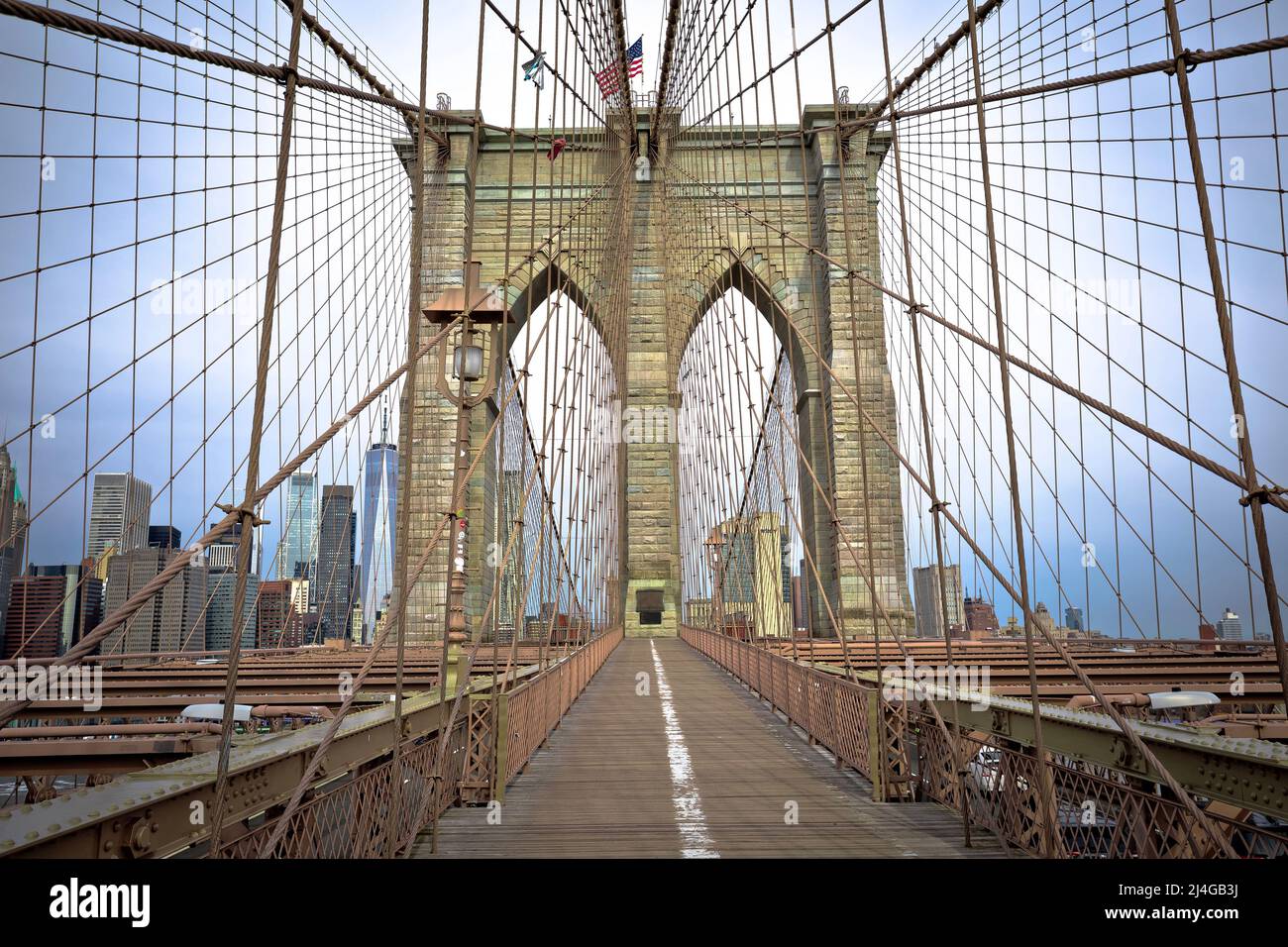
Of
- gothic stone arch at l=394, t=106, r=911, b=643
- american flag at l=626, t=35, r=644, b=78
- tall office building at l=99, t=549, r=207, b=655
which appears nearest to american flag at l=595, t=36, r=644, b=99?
american flag at l=626, t=35, r=644, b=78

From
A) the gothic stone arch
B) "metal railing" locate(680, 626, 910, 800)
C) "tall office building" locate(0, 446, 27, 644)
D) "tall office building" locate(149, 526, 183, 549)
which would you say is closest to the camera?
"metal railing" locate(680, 626, 910, 800)

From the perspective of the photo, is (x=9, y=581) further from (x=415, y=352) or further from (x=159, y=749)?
(x=415, y=352)

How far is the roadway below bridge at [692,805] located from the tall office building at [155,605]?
5831mm

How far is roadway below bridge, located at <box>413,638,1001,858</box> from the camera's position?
347cm

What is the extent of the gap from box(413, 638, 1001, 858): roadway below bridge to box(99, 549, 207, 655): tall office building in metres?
5.83

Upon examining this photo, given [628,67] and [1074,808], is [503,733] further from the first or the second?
[628,67]

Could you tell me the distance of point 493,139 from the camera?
23.1 metres

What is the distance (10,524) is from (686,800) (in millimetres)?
7555

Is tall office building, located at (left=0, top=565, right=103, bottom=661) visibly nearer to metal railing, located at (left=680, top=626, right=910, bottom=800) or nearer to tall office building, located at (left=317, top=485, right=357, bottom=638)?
tall office building, located at (left=317, top=485, right=357, bottom=638)

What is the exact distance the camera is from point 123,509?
1056cm

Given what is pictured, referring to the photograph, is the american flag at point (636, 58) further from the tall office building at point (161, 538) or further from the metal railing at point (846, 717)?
the metal railing at point (846, 717)

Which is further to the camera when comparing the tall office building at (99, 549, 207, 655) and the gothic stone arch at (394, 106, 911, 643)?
the gothic stone arch at (394, 106, 911, 643)

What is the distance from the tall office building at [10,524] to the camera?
296 inches
